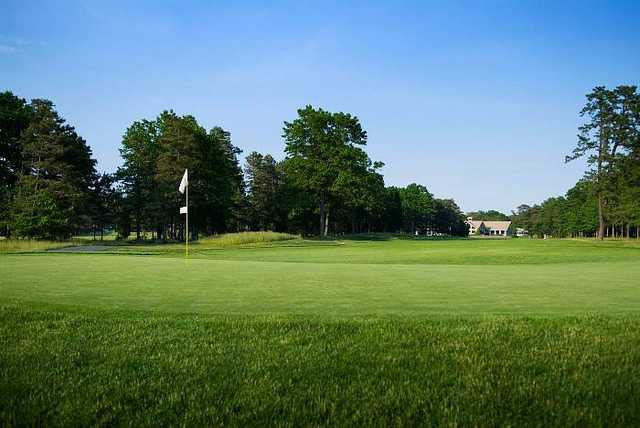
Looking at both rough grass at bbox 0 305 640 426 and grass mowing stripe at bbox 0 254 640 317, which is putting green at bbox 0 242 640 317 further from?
rough grass at bbox 0 305 640 426

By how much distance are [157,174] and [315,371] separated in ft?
191

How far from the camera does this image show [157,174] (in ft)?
194

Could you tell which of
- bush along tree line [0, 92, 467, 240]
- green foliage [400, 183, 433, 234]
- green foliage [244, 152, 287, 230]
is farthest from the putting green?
green foliage [400, 183, 433, 234]

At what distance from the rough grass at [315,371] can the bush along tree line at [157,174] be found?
4556 cm

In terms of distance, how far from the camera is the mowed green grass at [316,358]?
4062 millimetres

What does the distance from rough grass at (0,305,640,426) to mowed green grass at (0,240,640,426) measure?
0.8 inches

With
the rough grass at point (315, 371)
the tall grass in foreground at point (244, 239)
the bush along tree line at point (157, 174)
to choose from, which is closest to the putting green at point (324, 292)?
the rough grass at point (315, 371)

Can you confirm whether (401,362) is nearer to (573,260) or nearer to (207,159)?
(573,260)

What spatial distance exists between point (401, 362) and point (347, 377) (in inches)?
34.6

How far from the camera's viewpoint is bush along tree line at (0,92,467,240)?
50281 mm

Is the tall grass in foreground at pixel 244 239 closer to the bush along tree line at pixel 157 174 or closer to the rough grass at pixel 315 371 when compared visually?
the bush along tree line at pixel 157 174

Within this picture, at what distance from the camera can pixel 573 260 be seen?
1075 inches

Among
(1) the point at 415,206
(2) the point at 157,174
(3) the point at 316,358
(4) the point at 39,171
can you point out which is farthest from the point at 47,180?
(1) the point at 415,206

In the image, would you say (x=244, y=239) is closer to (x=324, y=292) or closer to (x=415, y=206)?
(x=324, y=292)
